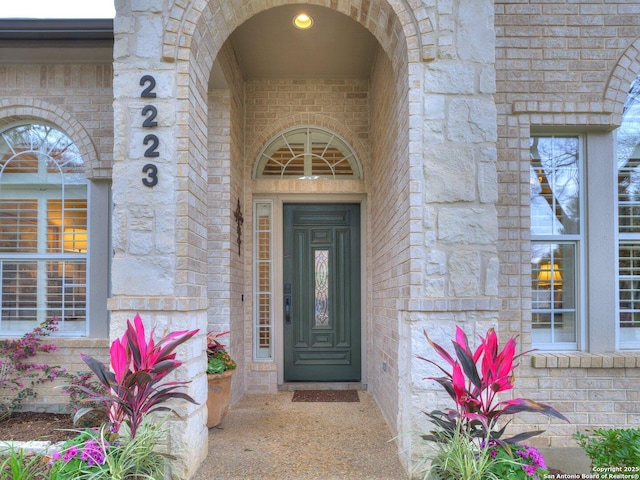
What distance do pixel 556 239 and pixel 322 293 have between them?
8.30ft

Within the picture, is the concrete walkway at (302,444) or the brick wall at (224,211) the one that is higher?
the brick wall at (224,211)

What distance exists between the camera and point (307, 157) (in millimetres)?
5418

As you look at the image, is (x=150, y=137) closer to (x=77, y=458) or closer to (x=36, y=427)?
(x=77, y=458)

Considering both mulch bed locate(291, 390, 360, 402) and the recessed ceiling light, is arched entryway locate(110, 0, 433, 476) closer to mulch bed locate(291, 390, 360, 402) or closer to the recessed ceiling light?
the recessed ceiling light

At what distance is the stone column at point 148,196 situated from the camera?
9.32 ft

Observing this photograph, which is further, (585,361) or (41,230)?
(41,230)

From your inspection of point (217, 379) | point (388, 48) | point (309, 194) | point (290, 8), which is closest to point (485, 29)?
point (388, 48)

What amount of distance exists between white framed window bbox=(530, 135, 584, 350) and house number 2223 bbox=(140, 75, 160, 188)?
2.98 metres

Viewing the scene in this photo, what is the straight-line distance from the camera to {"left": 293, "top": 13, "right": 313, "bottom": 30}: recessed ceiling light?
4082mm

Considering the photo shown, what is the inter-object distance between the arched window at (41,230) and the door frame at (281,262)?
1900 mm

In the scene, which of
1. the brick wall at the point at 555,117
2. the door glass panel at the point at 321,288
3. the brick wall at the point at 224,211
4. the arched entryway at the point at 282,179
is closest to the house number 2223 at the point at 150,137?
the arched entryway at the point at 282,179

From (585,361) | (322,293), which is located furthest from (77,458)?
(585,361)

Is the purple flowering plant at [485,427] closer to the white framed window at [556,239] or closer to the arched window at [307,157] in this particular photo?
the white framed window at [556,239]

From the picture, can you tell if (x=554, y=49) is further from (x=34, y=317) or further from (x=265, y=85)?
(x=34, y=317)
